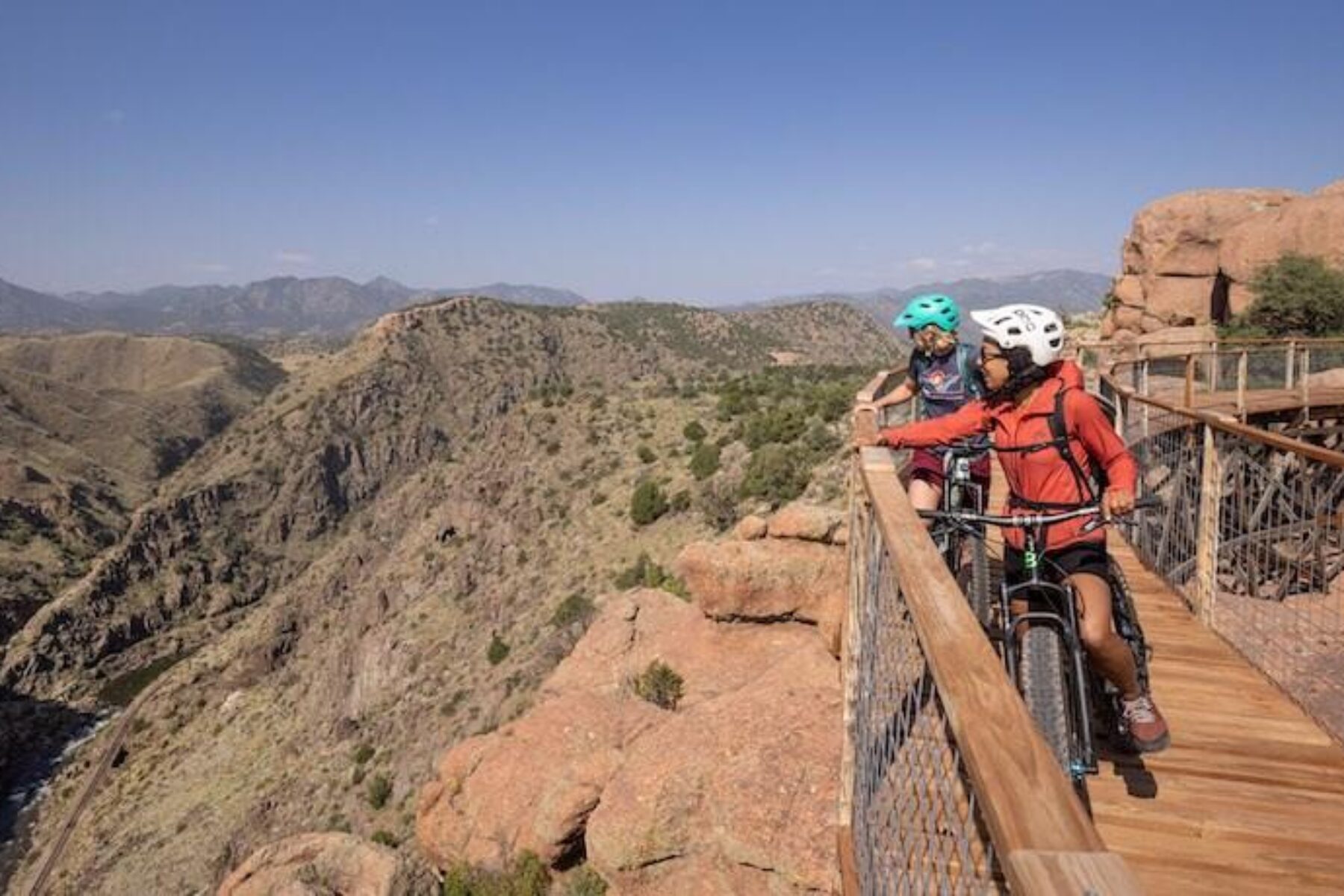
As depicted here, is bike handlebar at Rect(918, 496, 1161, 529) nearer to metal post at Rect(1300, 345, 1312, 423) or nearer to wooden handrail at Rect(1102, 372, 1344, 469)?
wooden handrail at Rect(1102, 372, 1344, 469)

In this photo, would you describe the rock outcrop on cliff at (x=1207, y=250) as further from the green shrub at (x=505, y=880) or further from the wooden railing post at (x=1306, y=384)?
the green shrub at (x=505, y=880)

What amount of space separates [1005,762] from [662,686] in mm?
10819

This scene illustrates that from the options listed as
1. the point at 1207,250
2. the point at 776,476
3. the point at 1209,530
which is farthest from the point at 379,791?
the point at 1207,250

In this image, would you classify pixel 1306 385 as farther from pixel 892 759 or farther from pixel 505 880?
pixel 505 880

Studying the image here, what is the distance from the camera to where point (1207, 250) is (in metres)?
33.5

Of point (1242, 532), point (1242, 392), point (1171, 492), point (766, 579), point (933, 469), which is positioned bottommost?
point (766, 579)

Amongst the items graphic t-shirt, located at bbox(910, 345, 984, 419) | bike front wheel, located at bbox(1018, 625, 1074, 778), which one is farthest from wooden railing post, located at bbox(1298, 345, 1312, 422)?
bike front wheel, located at bbox(1018, 625, 1074, 778)

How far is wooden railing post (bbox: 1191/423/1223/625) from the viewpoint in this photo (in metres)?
6.28

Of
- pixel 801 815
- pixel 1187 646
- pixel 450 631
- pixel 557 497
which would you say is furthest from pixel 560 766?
pixel 557 497

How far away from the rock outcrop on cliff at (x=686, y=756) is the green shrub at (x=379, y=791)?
13.7 meters

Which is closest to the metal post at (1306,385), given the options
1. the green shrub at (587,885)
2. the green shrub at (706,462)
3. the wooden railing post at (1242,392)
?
the wooden railing post at (1242,392)

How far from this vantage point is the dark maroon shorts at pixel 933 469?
18.2ft

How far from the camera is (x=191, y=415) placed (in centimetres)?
13462

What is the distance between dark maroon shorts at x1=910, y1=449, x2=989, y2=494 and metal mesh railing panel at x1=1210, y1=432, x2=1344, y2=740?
1.86 m
